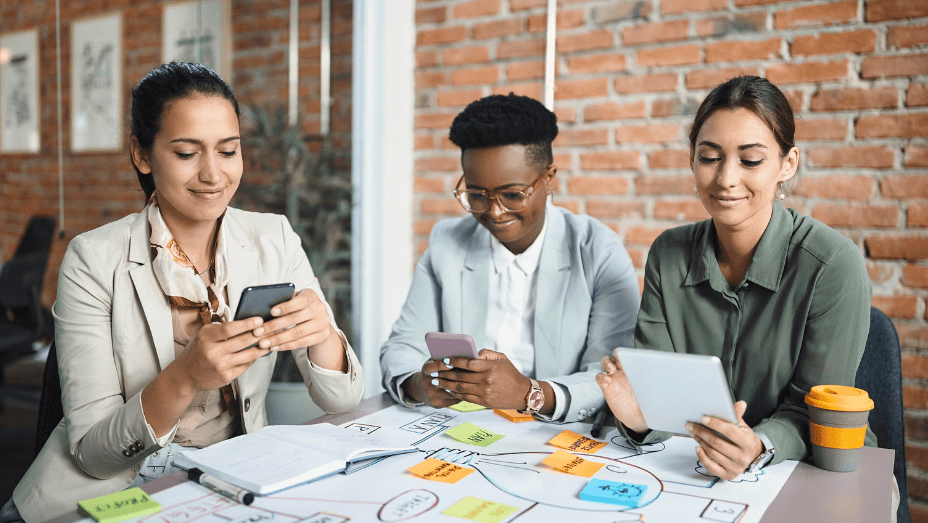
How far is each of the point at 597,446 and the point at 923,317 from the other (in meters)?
1.59

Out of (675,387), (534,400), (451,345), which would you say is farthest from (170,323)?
(675,387)

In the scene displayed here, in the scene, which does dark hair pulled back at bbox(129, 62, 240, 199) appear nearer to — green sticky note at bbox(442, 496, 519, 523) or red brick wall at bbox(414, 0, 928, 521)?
green sticky note at bbox(442, 496, 519, 523)

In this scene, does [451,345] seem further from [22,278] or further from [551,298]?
[22,278]

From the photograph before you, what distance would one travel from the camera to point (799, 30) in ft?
Result: 7.73

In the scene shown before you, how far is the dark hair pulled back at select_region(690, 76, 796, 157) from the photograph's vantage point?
148 cm

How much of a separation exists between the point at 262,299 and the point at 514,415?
658 millimetres

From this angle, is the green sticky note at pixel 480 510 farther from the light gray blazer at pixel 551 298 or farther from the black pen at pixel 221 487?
the light gray blazer at pixel 551 298

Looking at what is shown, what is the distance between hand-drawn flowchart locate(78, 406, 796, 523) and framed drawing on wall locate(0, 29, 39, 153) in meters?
1.88

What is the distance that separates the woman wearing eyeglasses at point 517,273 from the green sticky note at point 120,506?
70cm

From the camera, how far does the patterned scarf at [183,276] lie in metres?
1.51

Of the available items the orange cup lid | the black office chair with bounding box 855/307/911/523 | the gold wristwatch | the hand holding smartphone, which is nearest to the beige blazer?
the hand holding smartphone

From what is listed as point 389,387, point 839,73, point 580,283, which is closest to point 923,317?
point 839,73

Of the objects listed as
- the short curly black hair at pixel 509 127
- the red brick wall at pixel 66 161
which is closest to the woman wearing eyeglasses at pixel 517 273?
the short curly black hair at pixel 509 127

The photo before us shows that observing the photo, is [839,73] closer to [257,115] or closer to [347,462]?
[347,462]
